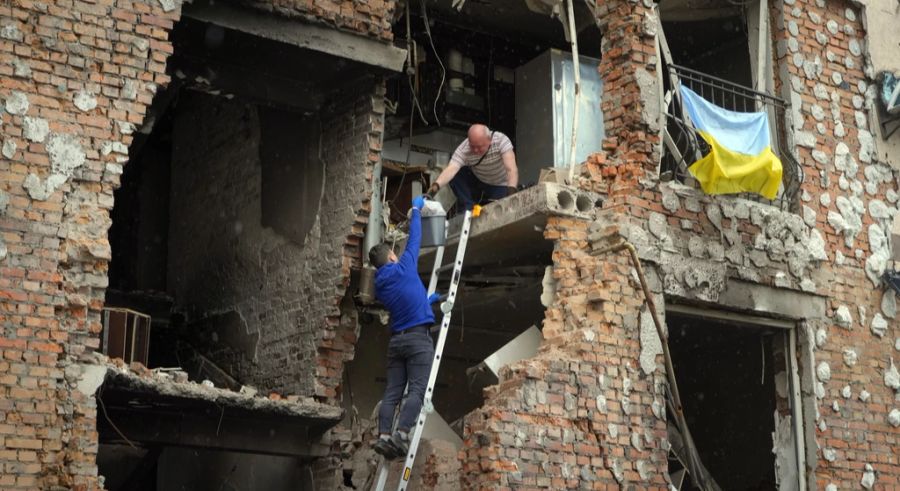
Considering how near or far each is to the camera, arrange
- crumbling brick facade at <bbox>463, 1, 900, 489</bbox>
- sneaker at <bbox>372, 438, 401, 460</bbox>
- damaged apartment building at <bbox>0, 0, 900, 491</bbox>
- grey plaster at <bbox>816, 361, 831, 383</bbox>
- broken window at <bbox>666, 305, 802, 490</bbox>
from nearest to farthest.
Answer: damaged apartment building at <bbox>0, 0, 900, 491</bbox>, sneaker at <bbox>372, 438, 401, 460</bbox>, crumbling brick facade at <bbox>463, 1, 900, 489</bbox>, grey plaster at <bbox>816, 361, 831, 383</bbox>, broken window at <bbox>666, 305, 802, 490</bbox>

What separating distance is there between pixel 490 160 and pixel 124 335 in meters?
3.80

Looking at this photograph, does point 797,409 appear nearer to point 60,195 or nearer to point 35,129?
point 60,195

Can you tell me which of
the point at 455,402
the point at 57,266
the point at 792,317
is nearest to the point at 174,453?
the point at 455,402

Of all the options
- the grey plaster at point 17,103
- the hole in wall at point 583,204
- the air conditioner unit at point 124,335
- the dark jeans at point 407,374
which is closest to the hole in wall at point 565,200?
the hole in wall at point 583,204

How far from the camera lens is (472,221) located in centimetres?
1220

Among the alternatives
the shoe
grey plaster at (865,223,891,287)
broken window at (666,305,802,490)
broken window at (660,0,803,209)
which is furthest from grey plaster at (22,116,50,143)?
grey plaster at (865,223,891,287)

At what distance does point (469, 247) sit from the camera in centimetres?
1255

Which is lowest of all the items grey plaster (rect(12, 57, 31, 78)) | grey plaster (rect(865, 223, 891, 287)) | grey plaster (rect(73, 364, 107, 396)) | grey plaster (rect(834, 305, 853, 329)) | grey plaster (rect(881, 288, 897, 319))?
grey plaster (rect(73, 364, 107, 396))

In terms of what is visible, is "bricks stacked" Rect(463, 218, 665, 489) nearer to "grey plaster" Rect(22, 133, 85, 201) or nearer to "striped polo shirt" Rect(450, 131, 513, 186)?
"striped polo shirt" Rect(450, 131, 513, 186)

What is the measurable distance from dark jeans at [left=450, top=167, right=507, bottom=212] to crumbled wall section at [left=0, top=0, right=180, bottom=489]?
338 centimetres

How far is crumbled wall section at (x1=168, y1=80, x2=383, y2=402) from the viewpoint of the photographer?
41.8 ft

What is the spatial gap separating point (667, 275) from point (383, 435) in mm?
2882

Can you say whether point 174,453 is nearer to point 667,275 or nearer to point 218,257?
point 218,257

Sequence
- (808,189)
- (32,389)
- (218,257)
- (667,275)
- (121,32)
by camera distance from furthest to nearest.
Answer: (218,257) → (808,189) → (667,275) → (121,32) → (32,389)
